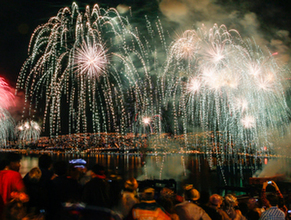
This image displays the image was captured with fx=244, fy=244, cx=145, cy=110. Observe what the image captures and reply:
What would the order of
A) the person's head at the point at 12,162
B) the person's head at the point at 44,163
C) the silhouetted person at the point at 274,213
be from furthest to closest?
the person's head at the point at 44,163 → the person's head at the point at 12,162 → the silhouetted person at the point at 274,213

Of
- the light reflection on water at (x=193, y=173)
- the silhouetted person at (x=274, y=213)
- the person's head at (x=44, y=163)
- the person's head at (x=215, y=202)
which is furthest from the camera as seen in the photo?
the light reflection on water at (x=193, y=173)

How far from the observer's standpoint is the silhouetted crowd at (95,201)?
10.2ft

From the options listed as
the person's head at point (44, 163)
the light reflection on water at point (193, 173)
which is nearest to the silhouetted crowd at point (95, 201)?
the person's head at point (44, 163)

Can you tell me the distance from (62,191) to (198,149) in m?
194

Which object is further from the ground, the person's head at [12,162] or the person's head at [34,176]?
the person's head at [12,162]

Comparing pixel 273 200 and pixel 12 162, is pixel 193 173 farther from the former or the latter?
pixel 12 162

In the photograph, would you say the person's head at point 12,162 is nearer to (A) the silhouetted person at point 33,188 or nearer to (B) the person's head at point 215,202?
(A) the silhouetted person at point 33,188

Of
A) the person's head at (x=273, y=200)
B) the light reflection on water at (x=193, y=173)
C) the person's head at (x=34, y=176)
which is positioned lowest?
the light reflection on water at (x=193, y=173)

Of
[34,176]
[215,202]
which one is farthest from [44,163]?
[215,202]

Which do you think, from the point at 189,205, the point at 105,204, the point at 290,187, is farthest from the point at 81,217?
the point at 290,187

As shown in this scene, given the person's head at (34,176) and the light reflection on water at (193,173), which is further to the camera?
the light reflection on water at (193,173)

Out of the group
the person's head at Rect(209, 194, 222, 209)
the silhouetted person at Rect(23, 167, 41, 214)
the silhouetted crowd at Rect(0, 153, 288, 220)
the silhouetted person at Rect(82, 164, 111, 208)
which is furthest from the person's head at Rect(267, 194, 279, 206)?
the silhouetted person at Rect(23, 167, 41, 214)

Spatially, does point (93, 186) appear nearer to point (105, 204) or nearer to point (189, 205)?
point (105, 204)

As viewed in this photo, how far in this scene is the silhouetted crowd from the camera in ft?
10.2
